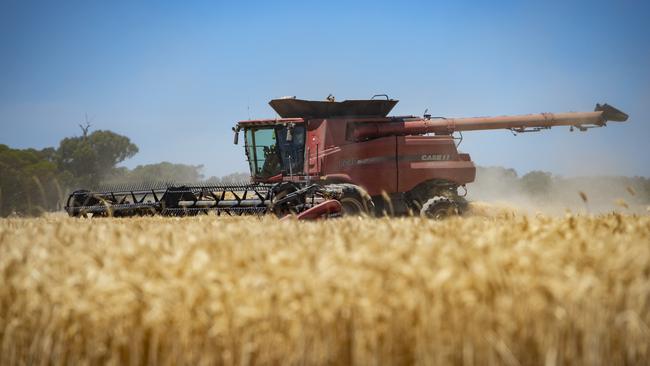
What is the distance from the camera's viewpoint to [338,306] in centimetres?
194

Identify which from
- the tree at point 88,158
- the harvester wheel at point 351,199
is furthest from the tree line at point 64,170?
the harvester wheel at point 351,199

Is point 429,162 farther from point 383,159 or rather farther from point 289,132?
point 289,132

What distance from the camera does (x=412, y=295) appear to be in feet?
6.32

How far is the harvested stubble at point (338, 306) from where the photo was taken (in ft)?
6.34

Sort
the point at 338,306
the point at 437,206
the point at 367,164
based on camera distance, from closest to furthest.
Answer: the point at 338,306 → the point at 437,206 → the point at 367,164

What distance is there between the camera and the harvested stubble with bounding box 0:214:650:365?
1.93m

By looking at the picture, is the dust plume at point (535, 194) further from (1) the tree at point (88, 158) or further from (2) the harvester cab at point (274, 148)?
(1) the tree at point (88, 158)

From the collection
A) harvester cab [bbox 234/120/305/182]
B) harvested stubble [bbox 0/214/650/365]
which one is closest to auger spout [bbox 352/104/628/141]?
harvester cab [bbox 234/120/305/182]

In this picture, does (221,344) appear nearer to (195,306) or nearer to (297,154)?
(195,306)

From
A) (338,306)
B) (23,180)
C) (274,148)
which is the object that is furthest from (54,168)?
(338,306)

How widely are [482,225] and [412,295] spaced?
6.05ft

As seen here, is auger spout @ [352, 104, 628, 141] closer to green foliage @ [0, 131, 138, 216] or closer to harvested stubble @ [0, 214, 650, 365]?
harvested stubble @ [0, 214, 650, 365]

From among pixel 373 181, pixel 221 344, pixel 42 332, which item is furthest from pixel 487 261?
pixel 373 181

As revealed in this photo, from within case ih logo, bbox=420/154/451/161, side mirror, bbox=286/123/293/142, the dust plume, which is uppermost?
side mirror, bbox=286/123/293/142
